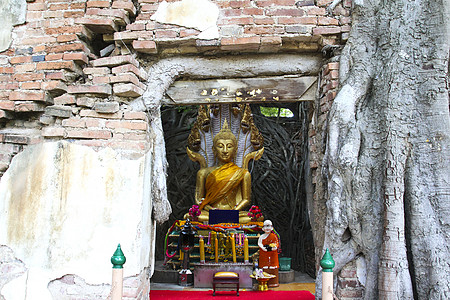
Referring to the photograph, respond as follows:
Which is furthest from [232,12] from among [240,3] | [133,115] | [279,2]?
[133,115]

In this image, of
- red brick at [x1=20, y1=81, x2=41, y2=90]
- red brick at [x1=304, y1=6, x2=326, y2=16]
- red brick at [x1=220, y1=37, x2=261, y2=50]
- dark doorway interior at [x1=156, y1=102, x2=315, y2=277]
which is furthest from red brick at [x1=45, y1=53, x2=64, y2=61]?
dark doorway interior at [x1=156, y1=102, x2=315, y2=277]

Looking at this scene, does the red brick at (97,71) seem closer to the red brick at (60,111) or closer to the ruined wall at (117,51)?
the ruined wall at (117,51)

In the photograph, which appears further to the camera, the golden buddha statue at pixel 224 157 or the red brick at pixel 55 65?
the golden buddha statue at pixel 224 157

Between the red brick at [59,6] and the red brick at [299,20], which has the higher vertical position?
the red brick at [59,6]

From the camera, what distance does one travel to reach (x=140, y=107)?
3.78m

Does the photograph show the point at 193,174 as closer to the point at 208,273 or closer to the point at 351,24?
the point at 208,273

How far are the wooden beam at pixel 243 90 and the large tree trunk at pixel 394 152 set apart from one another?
0.51 metres

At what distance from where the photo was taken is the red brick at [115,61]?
370 cm

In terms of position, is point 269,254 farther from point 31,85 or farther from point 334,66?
point 31,85

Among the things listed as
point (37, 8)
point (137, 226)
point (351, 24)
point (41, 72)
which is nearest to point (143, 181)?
point (137, 226)

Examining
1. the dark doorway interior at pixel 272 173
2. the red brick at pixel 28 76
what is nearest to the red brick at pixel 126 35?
the red brick at pixel 28 76

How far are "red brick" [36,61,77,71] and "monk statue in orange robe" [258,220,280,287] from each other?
323cm

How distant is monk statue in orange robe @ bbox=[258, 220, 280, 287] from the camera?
208 inches

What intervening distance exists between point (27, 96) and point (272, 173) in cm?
601
